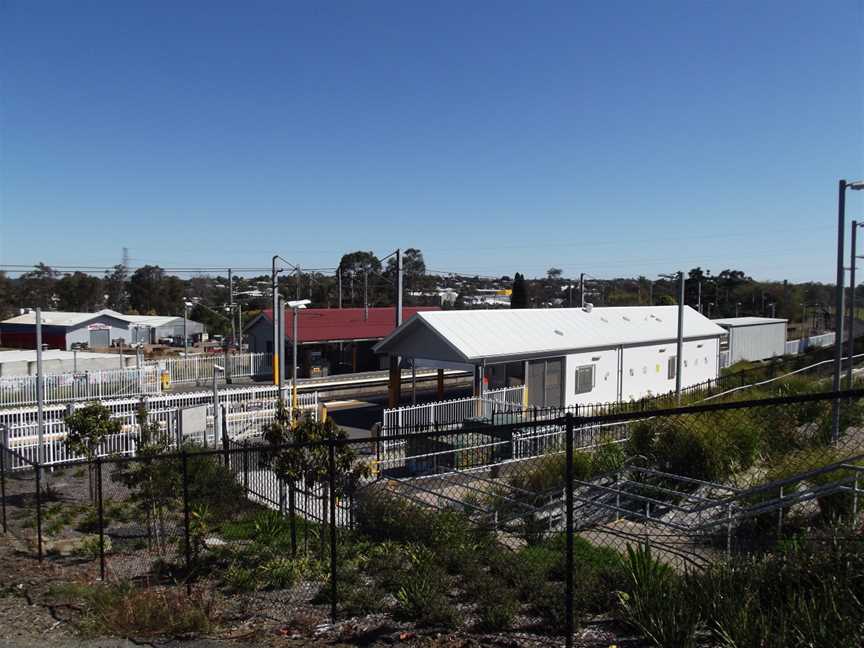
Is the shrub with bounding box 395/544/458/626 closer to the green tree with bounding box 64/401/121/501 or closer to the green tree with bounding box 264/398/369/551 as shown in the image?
the green tree with bounding box 264/398/369/551

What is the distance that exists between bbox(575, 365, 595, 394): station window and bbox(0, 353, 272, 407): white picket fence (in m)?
12.9

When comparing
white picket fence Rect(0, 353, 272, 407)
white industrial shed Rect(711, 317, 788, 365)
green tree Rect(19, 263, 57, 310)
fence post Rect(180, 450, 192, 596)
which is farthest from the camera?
green tree Rect(19, 263, 57, 310)

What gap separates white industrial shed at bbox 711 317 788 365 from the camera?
40812 millimetres

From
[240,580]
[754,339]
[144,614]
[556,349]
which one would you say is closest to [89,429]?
[240,580]

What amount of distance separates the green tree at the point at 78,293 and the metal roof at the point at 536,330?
76.7 metres

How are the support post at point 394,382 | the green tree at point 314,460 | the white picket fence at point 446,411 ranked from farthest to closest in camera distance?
the support post at point 394,382, the white picket fence at point 446,411, the green tree at point 314,460

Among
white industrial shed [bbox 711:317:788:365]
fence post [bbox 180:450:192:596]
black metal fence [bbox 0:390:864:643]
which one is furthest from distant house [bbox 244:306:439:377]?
fence post [bbox 180:450:192:596]

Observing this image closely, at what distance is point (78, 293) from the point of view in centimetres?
9038

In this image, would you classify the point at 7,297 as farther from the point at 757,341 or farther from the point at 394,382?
the point at 757,341

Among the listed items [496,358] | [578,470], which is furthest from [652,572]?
[496,358]

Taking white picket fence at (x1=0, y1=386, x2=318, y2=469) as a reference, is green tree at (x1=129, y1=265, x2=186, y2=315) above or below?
above

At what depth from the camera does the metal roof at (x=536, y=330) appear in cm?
2362

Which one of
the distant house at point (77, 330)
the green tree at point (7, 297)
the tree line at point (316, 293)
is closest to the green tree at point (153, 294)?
the tree line at point (316, 293)

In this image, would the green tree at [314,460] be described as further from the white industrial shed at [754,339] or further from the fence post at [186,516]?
the white industrial shed at [754,339]
